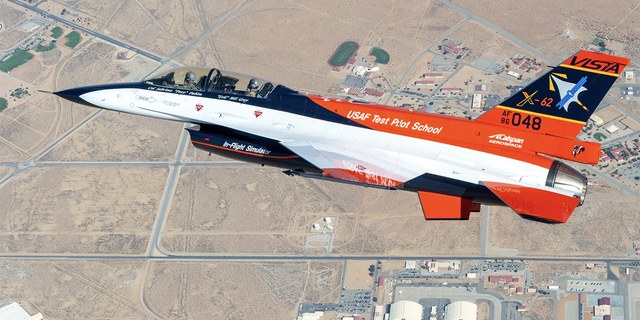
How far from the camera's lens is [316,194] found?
56000 mm

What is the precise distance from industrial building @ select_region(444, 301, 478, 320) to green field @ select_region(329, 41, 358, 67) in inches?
1314

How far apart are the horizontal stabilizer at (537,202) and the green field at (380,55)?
1635 inches

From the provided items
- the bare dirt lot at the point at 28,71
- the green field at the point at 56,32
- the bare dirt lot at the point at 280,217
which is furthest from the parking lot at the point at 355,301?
the green field at the point at 56,32

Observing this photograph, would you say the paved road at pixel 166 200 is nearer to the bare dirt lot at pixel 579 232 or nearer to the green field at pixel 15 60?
the green field at pixel 15 60

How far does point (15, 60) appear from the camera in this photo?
74312mm

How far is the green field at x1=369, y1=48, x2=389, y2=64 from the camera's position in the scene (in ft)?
228

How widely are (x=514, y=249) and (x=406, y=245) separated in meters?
9.51

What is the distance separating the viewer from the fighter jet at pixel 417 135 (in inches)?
1194

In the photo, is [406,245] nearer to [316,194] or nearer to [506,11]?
[316,194]

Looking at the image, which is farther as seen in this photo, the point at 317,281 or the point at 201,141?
the point at 317,281

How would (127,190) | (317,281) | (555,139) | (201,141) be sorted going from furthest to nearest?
(127,190), (317,281), (201,141), (555,139)

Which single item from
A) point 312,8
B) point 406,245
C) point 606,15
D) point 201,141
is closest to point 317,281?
point 406,245

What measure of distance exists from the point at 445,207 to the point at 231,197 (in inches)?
1153

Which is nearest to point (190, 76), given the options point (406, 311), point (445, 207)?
point (445, 207)
